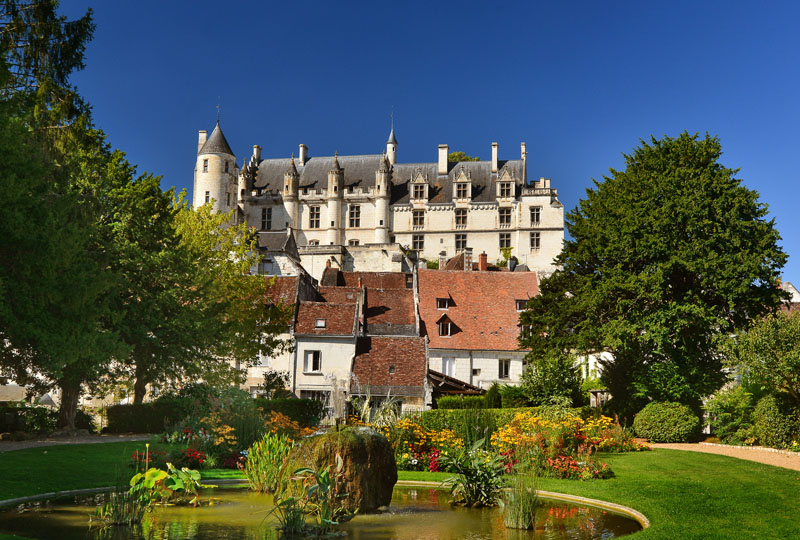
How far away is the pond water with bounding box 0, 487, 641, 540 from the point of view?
34.2ft

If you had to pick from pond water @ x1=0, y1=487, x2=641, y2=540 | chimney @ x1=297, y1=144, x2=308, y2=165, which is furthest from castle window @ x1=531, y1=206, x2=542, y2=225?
pond water @ x1=0, y1=487, x2=641, y2=540

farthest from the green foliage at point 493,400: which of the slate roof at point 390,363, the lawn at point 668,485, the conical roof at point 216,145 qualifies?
the conical roof at point 216,145

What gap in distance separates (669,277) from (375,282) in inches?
1222

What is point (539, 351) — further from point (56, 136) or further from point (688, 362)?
point (56, 136)

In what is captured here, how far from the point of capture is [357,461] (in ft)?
40.8

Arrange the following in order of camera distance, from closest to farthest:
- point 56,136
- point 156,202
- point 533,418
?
1. point 533,418
2. point 56,136
3. point 156,202

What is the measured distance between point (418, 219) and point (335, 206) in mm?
10727

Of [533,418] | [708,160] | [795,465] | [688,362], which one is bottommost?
[795,465]

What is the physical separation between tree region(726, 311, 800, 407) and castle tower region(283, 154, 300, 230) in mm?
72641

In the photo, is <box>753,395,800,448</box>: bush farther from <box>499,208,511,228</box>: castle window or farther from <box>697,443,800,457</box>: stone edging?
<box>499,208,511,228</box>: castle window

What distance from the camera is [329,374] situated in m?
39.7

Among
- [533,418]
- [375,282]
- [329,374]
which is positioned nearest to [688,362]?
[533,418]

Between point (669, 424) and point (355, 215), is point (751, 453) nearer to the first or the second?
point (669, 424)

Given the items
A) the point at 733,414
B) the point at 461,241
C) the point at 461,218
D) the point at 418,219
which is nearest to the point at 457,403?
the point at 733,414
